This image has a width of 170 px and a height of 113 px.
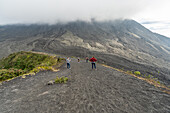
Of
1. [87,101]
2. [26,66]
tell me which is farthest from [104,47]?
[87,101]

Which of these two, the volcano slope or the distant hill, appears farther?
the distant hill

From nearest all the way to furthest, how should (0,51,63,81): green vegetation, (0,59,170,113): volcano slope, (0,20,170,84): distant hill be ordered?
(0,59,170,113): volcano slope < (0,51,63,81): green vegetation < (0,20,170,84): distant hill

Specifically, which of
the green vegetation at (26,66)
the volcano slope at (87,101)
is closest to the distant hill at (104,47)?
the green vegetation at (26,66)

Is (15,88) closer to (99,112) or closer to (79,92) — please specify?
(79,92)

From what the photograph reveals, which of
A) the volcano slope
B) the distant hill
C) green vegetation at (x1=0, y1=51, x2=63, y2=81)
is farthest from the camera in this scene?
the distant hill

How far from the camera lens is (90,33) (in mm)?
79812

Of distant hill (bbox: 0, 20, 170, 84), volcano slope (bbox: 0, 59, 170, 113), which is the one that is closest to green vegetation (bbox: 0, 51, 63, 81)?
volcano slope (bbox: 0, 59, 170, 113)

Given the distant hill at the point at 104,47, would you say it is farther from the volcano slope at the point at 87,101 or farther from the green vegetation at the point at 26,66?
the volcano slope at the point at 87,101

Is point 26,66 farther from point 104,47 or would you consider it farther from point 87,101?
point 104,47

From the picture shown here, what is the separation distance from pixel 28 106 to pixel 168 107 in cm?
755

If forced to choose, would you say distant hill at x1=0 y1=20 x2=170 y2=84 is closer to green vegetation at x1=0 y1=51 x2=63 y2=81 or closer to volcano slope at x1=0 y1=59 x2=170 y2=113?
green vegetation at x1=0 y1=51 x2=63 y2=81

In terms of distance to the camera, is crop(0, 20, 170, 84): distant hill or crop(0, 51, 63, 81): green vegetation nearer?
crop(0, 51, 63, 81): green vegetation

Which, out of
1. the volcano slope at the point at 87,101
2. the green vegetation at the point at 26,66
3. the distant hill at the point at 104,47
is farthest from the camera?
the distant hill at the point at 104,47

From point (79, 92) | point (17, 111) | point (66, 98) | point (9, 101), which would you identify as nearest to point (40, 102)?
point (17, 111)
